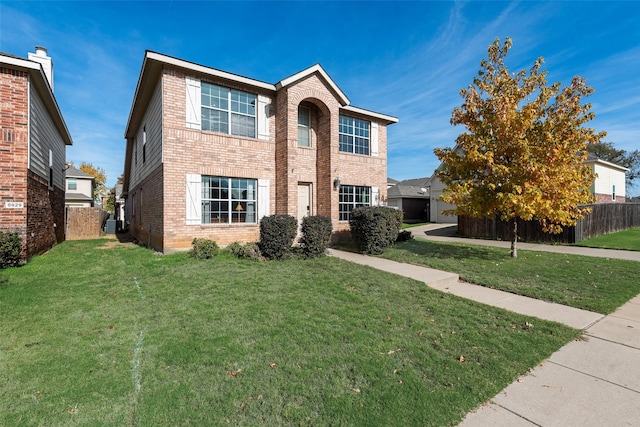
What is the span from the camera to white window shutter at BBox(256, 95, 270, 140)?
11.3 meters

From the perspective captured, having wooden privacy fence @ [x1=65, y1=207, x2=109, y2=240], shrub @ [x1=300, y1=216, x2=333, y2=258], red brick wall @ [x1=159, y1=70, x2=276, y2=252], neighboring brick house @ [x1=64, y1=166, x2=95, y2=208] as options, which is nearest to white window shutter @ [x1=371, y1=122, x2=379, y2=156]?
red brick wall @ [x1=159, y1=70, x2=276, y2=252]

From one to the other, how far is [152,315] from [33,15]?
10714 mm

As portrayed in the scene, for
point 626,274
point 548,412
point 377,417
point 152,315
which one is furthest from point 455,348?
point 626,274

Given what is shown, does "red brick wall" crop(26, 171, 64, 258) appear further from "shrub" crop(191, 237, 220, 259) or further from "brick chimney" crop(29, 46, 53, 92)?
"brick chimney" crop(29, 46, 53, 92)

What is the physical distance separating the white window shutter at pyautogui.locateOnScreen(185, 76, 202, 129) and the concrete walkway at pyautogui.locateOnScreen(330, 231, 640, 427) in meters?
10.2

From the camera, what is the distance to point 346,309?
4.87 meters

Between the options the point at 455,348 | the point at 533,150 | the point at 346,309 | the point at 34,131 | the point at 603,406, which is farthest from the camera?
the point at 34,131

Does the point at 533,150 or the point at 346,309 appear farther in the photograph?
the point at 533,150

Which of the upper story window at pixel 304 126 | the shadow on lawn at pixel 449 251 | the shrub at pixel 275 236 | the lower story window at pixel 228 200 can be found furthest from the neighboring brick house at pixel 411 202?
the shrub at pixel 275 236

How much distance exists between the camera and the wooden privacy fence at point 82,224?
54.6 feet

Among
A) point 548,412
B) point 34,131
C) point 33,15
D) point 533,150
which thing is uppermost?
point 33,15

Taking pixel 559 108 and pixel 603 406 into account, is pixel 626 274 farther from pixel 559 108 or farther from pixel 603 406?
pixel 603 406

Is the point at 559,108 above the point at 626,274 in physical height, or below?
above

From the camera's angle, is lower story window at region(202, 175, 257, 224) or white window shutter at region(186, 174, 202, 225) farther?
lower story window at region(202, 175, 257, 224)
